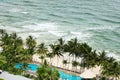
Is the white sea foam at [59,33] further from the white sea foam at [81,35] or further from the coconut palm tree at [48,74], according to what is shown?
the coconut palm tree at [48,74]

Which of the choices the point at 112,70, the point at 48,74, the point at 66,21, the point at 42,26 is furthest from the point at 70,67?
the point at 66,21

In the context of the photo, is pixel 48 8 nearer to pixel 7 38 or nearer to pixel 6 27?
pixel 6 27

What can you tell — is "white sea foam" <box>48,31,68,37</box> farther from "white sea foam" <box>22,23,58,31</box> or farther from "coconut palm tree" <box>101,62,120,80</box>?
"coconut palm tree" <box>101,62,120,80</box>

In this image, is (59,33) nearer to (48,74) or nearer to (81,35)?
(81,35)

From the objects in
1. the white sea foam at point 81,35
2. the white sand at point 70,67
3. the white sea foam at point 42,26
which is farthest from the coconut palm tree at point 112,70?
the white sea foam at point 42,26

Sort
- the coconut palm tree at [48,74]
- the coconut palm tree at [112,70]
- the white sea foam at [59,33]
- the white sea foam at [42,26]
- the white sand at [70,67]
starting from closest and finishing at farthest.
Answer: the coconut palm tree at [48,74] < the coconut palm tree at [112,70] < the white sand at [70,67] < the white sea foam at [59,33] < the white sea foam at [42,26]

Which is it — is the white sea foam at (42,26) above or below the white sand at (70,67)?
above

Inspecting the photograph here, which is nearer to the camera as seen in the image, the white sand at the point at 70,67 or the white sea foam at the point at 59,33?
the white sand at the point at 70,67

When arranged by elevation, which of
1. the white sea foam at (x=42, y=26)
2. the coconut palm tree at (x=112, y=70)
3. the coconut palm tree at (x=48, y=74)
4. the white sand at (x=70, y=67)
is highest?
the coconut palm tree at (x=48, y=74)

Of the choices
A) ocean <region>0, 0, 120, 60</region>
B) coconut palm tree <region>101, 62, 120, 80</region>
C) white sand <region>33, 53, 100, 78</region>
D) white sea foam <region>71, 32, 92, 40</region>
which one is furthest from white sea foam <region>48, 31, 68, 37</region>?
coconut palm tree <region>101, 62, 120, 80</region>
